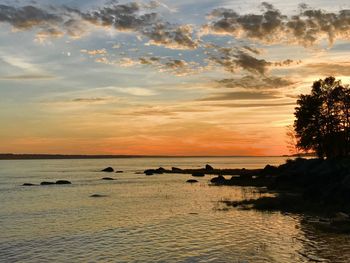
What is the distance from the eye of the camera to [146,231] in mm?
34719

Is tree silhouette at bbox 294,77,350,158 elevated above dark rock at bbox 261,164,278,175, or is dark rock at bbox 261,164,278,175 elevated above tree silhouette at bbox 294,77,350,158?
tree silhouette at bbox 294,77,350,158

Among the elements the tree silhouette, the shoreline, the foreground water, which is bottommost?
the foreground water

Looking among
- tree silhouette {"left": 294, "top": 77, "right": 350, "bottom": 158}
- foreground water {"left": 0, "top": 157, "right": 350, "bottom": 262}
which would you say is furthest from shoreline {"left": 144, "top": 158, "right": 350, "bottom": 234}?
tree silhouette {"left": 294, "top": 77, "right": 350, "bottom": 158}

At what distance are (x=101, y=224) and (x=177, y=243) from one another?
11.7 metres

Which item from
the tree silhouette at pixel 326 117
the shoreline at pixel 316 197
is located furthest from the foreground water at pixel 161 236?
the tree silhouette at pixel 326 117

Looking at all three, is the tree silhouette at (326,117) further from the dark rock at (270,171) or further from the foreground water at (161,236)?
the foreground water at (161,236)

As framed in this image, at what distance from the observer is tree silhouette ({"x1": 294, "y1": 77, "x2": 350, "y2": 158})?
89500 millimetres

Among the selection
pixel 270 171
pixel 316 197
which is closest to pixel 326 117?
pixel 270 171

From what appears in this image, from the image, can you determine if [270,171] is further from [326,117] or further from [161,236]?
[161,236]

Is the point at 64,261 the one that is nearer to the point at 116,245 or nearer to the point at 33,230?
the point at 116,245

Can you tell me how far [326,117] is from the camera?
8994 centimetres

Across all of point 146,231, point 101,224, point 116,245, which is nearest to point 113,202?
point 101,224

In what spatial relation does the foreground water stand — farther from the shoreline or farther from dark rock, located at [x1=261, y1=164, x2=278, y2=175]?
dark rock, located at [x1=261, y1=164, x2=278, y2=175]

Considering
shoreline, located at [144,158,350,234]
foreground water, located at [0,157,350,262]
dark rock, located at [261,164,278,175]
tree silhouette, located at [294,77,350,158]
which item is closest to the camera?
foreground water, located at [0,157,350,262]
